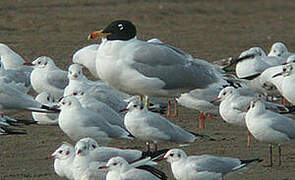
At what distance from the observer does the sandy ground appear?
395 inches

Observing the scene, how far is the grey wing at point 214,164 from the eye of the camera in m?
7.95

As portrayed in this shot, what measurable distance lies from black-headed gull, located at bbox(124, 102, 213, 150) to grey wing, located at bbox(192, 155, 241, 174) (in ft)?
3.89

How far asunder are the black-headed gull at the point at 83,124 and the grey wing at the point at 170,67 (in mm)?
1005

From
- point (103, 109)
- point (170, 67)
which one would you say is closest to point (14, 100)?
point (103, 109)

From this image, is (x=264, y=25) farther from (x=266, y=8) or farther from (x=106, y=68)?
(x=106, y=68)

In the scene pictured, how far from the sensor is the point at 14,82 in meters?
12.6

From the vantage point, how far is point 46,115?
436 inches

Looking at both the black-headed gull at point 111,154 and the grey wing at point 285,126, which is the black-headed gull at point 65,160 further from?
the grey wing at point 285,126

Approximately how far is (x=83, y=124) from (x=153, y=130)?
733 millimetres

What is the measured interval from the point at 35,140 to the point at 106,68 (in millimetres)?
1198

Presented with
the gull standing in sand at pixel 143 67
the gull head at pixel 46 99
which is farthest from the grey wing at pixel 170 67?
the gull head at pixel 46 99

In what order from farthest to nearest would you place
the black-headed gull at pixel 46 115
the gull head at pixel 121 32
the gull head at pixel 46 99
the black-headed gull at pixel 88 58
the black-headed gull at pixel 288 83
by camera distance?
the black-headed gull at pixel 88 58 < the gull head at pixel 46 99 < the black-headed gull at pixel 46 115 < the black-headed gull at pixel 288 83 < the gull head at pixel 121 32

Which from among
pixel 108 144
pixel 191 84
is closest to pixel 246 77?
pixel 191 84

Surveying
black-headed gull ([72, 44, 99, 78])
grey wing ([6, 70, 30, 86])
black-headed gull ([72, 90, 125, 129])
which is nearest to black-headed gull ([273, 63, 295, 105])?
black-headed gull ([72, 90, 125, 129])
